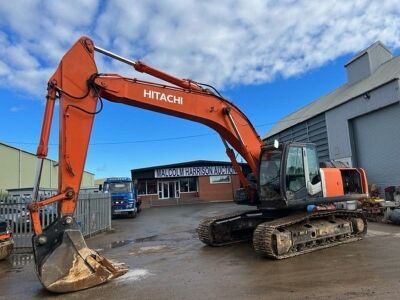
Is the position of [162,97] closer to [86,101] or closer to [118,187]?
[86,101]

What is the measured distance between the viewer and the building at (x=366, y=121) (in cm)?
1983

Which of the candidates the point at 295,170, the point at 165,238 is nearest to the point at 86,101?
the point at 295,170

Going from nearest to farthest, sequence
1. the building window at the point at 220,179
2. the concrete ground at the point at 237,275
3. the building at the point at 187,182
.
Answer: the concrete ground at the point at 237,275 → the building at the point at 187,182 → the building window at the point at 220,179

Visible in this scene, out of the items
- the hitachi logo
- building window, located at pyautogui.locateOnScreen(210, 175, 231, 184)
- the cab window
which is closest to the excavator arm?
the hitachi logo

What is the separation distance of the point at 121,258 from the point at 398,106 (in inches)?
574

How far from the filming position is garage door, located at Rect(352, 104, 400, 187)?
64.5 ft

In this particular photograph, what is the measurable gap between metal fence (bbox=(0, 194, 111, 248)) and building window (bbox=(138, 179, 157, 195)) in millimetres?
26236

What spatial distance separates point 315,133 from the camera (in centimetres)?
2648

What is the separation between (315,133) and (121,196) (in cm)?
1346

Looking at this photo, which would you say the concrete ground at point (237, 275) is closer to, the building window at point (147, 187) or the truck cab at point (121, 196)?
the truck cab at point (121, 196)

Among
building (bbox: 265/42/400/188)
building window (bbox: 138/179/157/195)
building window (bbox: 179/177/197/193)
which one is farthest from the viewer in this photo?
building window (bbox: 179/177/197/193)

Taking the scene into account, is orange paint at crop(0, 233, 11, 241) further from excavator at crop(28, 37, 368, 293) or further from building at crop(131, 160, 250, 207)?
building at crop(131, 160, 250, 207)

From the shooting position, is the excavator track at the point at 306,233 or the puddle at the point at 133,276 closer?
the puddle at the point at 133,276

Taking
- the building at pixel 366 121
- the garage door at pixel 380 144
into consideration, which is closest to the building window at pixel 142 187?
the building at pixel 366 121
